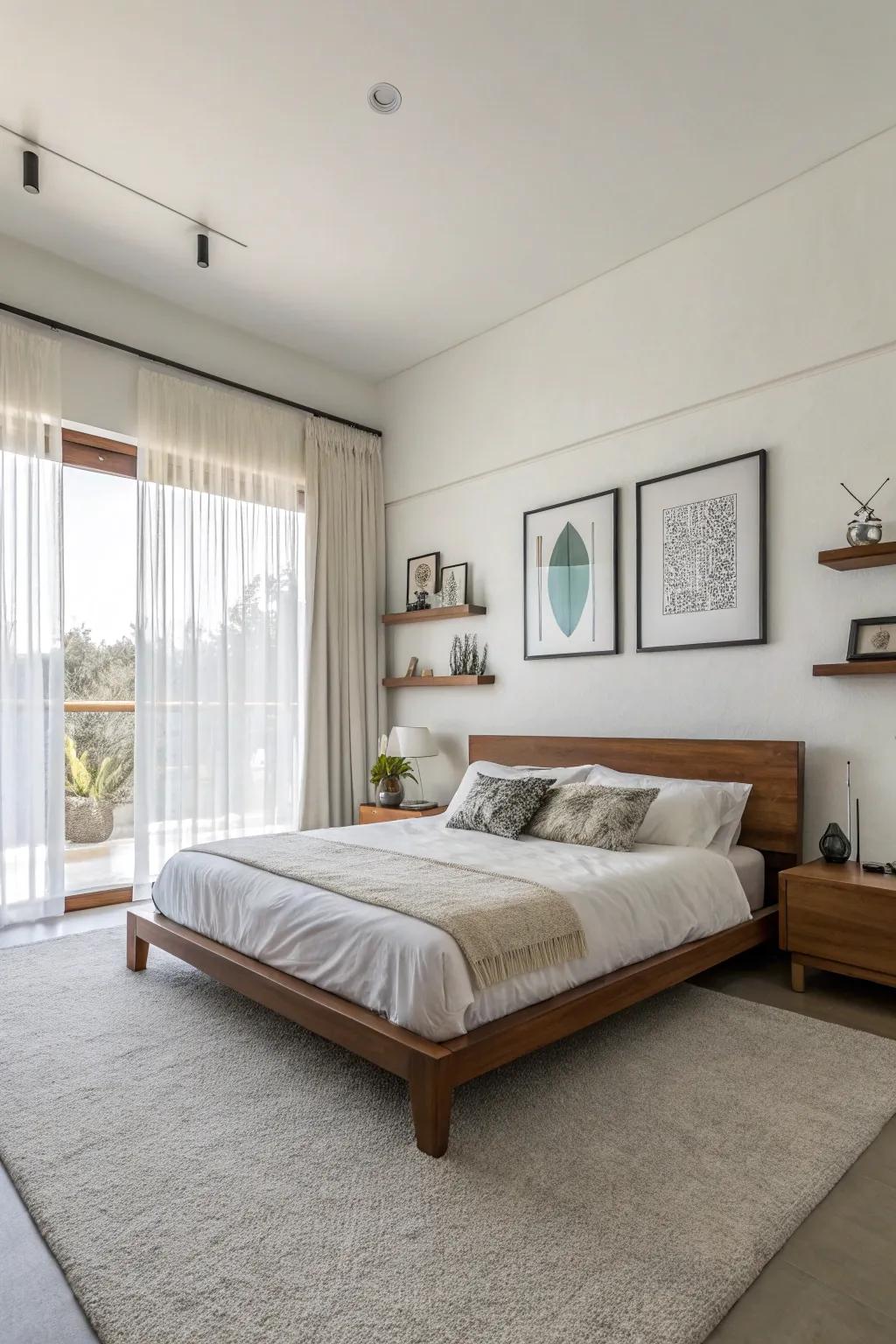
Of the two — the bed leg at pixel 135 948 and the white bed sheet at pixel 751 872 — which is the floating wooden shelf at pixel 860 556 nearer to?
the white bed sheet at pixel 751 872

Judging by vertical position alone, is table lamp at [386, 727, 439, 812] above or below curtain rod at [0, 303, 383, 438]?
below

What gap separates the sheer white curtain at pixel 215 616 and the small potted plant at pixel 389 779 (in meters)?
0.54

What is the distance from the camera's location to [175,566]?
4.48 meters

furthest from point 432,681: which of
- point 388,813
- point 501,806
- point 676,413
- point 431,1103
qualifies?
point 431,1103

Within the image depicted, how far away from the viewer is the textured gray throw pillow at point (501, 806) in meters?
3.46

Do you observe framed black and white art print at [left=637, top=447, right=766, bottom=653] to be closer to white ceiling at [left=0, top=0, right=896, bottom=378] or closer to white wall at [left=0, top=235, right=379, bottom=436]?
white ceiling at [left=0, top=0, right=896, bottom=378]

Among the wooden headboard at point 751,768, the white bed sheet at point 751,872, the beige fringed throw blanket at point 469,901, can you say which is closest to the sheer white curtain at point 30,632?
the beige fringed throw blanket at point 469,901

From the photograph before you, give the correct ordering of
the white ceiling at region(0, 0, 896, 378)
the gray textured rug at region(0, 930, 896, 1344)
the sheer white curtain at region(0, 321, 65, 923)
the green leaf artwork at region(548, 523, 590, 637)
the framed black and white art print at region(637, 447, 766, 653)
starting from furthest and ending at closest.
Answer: the green leaf artwork at region(548, 523, 590, 637)
the sheer white curtain at region(0, 321, 65, 923)
the framed black and white art print at region(637, 447, 766, 653)
the white ceiling at region(0, 0, 896, 378)
the gray textured rug at region(0, 930, 896, 1344)

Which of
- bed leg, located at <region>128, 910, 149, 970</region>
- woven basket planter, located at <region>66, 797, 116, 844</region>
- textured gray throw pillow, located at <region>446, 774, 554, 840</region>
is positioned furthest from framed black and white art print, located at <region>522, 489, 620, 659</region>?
woven basket planter, located at <region>66, 797, 116, 844</region>

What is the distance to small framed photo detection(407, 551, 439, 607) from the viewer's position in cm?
520

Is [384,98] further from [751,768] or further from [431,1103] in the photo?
[431,1103]

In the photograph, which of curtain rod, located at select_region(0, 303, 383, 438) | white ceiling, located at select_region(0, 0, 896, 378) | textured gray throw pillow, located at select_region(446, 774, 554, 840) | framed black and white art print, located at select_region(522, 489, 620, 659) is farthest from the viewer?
framed black and white art print, located at select_region(522, 489, 620, 659)

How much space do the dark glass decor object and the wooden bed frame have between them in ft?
0.68

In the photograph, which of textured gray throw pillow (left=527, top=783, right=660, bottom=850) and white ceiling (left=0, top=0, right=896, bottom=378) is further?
textured gray throw pillow (left=527, top=783, right=660, bottom=850)
